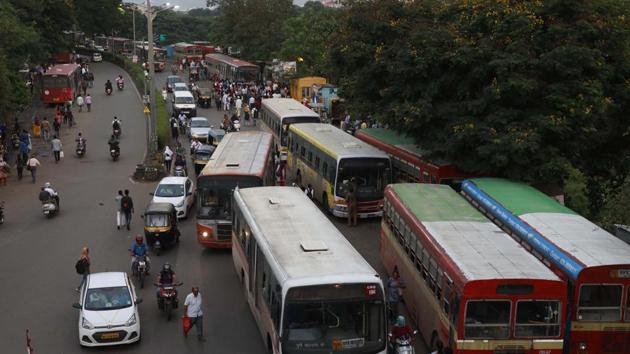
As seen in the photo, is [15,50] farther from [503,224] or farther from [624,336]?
[624,336]

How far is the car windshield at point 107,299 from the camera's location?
17078mm

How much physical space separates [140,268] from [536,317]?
11324 millimetres

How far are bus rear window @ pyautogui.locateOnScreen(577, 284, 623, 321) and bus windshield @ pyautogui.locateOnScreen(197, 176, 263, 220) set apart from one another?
11.6m

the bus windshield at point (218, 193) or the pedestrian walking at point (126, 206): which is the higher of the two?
the bus windshield at point (218, 193)

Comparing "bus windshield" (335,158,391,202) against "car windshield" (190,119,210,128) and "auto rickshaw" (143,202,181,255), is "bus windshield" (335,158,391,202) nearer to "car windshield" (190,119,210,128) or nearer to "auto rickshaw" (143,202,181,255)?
"auto rickshaw" (143,202,181,255)

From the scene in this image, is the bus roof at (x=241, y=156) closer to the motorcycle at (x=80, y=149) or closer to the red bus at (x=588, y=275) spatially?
the red bus at (x=588, y=275)

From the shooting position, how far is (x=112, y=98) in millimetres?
64312

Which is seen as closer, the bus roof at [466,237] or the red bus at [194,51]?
the bus roof at [466,237]

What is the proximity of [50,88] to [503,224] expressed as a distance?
146ft

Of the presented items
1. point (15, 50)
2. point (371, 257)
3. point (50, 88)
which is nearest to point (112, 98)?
point (50, 88)

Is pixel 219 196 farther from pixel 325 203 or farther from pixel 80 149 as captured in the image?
pixel 80 149

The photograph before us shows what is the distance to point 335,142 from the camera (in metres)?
28.9

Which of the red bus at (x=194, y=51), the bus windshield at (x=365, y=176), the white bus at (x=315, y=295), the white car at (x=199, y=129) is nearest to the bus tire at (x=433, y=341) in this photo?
the white bus at (x=315, y=295)

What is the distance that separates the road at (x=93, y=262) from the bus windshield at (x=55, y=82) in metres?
16.0
